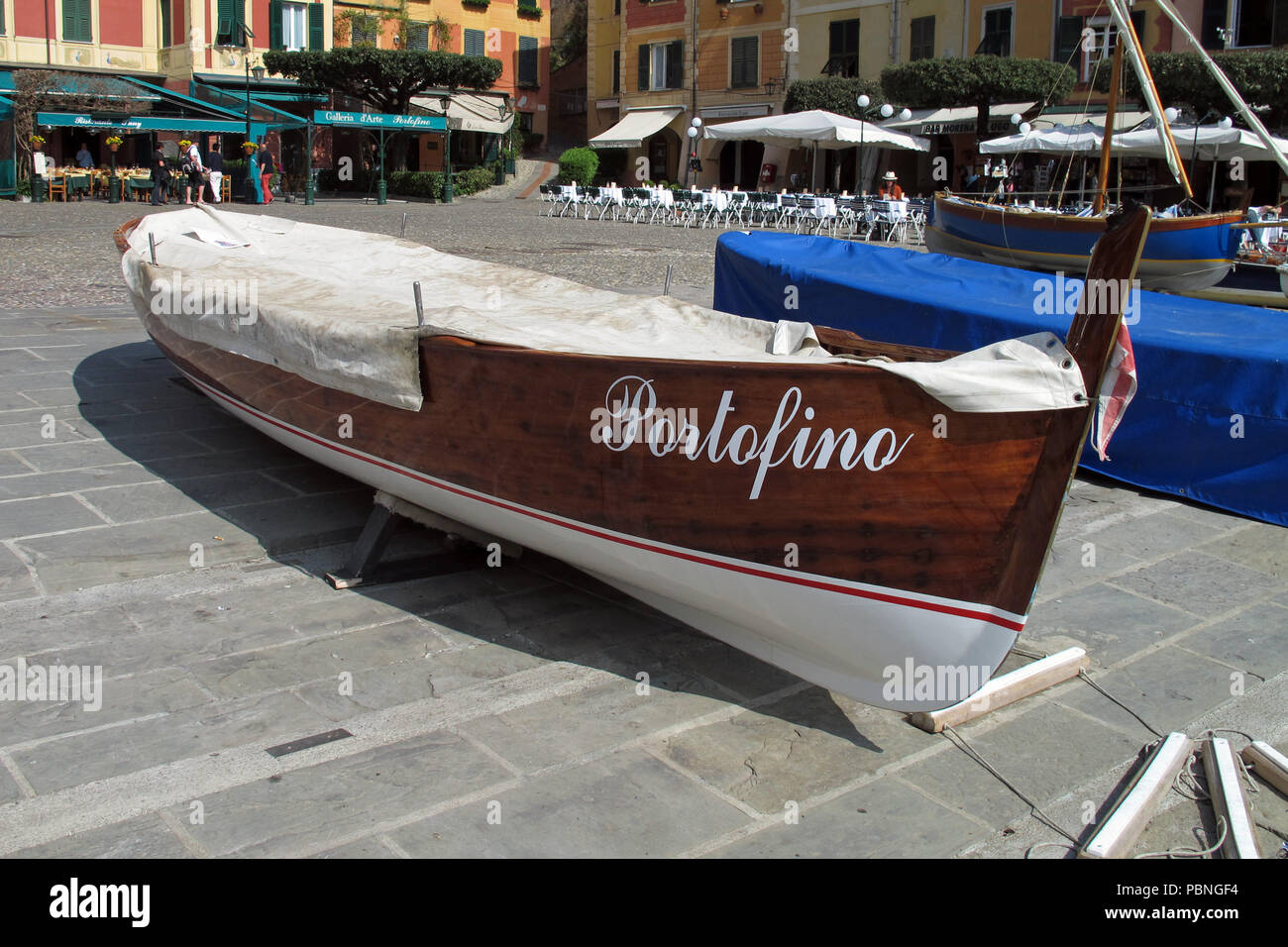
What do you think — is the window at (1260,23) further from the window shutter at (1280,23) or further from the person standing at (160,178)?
the person standing at (160,178)

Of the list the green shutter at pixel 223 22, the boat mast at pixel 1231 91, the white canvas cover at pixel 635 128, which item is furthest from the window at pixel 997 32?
the boat mast at pixel 1231 91

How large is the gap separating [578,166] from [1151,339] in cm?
2984

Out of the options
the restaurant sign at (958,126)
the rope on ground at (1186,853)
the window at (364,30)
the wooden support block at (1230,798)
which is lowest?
the rope on ground at (1186,853)

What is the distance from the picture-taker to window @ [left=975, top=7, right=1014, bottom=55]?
29672mm

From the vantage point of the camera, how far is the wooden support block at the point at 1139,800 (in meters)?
2.81

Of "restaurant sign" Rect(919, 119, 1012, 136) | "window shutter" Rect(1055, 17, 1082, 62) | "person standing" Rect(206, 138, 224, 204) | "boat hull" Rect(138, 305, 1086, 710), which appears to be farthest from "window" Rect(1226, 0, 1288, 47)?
"boat hull" Rect(138, 305, 1086, 710)

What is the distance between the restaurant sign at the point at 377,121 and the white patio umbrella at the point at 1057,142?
14.3 metres

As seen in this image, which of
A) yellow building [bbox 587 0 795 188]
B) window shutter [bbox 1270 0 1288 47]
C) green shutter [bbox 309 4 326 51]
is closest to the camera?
window shutter [bbox 1270 0 1288 47]

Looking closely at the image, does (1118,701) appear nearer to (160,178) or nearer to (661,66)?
(160,178)

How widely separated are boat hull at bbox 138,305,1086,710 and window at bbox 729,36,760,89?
34520mm

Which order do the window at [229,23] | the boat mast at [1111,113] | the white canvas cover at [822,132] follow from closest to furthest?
the boat mast at [1111,113]
the white canvas cover at [822,132]
the window at [229,23]

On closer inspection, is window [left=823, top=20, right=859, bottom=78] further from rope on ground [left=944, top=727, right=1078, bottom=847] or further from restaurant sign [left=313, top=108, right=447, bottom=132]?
rope on ground [left=944, top=727, right=1078, bottom=847]

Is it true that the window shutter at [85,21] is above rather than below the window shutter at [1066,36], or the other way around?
above

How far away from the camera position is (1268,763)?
3.21 m
